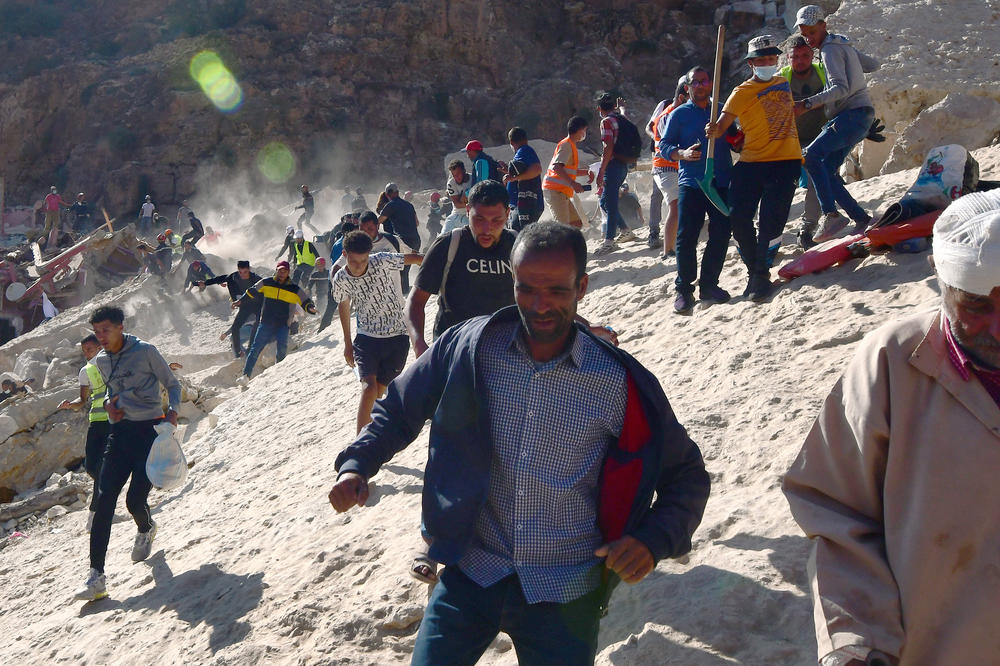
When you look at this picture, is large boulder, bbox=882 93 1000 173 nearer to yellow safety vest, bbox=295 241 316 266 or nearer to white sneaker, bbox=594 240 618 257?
white sneaker, bbox=594 240 618 257

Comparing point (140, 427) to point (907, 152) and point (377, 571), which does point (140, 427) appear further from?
point (907, 152)

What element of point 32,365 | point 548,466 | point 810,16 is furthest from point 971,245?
point 32,365

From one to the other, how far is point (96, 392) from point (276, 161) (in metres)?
31.9

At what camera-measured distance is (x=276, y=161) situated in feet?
119

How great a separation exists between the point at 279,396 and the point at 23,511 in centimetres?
269

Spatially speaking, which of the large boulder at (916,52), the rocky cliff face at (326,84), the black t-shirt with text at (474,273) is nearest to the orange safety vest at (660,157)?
the large boulder at (916,52)

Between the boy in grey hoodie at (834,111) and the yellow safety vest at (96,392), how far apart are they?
492cm

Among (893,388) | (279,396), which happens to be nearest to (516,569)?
(893,388)

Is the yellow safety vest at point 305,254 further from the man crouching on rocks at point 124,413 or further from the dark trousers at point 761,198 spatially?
the dark trousers at point 761,198

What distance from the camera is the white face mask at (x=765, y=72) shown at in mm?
5316

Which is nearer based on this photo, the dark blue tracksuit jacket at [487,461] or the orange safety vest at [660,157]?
the dark blue tracksuit jacket at [487,461]

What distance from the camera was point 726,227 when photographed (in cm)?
586

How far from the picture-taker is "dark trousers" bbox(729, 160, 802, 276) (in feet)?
17.9

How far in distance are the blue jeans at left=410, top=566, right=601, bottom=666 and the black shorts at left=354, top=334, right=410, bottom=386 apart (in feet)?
11.4
